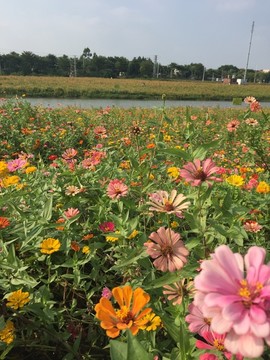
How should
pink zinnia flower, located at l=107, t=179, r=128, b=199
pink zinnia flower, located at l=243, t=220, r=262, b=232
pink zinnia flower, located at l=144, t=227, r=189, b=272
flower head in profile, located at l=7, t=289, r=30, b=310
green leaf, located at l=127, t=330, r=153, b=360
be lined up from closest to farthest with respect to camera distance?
green leaf, located at l=127, t=330, r=153, b=360 → pink zinnia flower, located at l=144, t=227, r=189, b=272 → flower head in profile, located at l=7, t=289, r=30, b=310 → pink zinnia flower, located at l=107, t=179, r=128, b=199 → pink zinnia flower, located at l=243, t=220, r=262, b=232

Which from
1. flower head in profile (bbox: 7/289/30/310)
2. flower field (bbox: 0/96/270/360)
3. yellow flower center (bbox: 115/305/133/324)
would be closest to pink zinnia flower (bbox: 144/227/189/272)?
flower field (bbox: 0/96/270/360)

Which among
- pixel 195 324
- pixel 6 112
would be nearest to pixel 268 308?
pixel 195 324

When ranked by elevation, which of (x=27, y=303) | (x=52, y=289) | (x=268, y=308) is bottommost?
(x=52, y=289)

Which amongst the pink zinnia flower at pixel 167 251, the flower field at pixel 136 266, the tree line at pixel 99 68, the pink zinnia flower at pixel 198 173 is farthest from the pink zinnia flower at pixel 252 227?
the tree line at pixel 99 68

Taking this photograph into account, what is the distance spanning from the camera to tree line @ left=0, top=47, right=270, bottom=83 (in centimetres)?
5626

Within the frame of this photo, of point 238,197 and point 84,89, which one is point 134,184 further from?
point 84,89

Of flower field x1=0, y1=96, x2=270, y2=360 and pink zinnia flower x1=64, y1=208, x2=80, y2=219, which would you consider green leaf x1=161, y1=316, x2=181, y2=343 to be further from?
pink zinnia flower x1=64, y1=208, x2=80, y2=219

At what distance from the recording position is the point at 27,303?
3.27 feet

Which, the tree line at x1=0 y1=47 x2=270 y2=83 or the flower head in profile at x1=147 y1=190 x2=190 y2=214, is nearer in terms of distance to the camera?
the flower head in profile at x1=147 y1=190 x2=190 y2=214

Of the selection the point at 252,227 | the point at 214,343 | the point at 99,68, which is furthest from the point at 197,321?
the point at 99,68

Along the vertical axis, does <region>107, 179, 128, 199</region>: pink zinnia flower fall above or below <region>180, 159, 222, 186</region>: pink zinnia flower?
below

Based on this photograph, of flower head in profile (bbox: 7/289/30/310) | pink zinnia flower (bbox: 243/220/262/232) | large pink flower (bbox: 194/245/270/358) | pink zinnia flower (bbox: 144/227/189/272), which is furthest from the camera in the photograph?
pink zinnia flower (bbox: 243/220/262/232)

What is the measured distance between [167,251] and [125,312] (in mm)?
147

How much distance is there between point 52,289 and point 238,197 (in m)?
0.85
